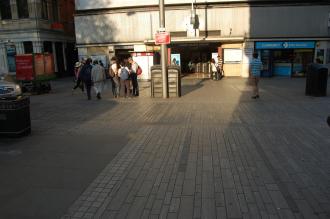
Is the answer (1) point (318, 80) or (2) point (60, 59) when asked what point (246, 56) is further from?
(2) point (60, 59)

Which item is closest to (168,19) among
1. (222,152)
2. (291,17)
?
(291,17)

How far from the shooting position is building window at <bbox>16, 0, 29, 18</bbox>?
2775 centimetres

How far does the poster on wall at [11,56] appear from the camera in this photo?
92.7ft

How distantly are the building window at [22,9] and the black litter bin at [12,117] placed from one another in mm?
23790

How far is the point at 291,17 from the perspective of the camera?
23.7 meters

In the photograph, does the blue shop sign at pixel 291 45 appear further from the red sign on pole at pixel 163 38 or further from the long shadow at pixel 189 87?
the red sign on pole at pixel 163 38

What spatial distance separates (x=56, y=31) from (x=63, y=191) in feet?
94.1

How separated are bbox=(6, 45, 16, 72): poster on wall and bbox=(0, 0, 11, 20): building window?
110 inches

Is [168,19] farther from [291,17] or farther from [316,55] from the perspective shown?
[316,55]

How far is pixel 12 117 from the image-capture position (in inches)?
285

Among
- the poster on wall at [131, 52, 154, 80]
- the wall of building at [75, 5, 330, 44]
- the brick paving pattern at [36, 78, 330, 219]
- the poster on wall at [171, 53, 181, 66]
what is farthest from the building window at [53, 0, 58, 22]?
the brick paving pattern at [36, 78, 330, 219]

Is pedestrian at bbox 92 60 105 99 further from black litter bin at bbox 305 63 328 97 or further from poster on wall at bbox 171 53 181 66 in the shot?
poster on wall at bbox 171 53 181 66

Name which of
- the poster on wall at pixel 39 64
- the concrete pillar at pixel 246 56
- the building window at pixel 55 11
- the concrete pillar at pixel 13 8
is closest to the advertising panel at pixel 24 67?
the poster on wall at pixel 39 64

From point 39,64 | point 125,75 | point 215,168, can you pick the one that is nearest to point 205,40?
point 125,75
